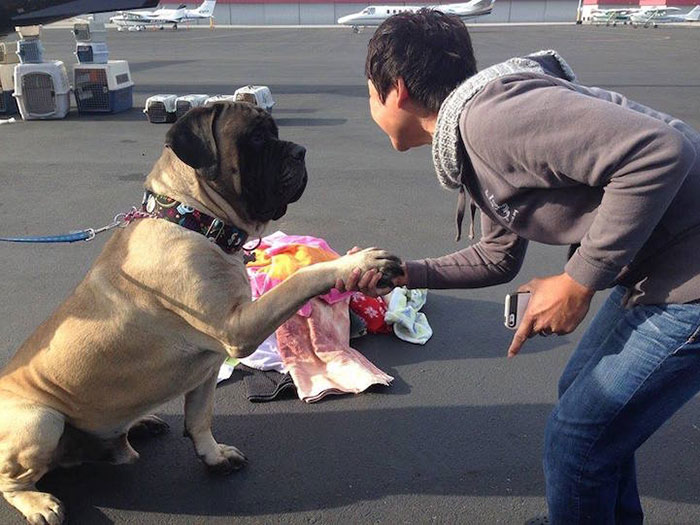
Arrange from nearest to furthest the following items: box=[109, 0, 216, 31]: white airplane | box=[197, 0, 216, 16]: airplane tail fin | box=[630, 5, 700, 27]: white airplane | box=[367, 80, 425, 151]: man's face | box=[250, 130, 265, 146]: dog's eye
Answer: box=[367, 80, 425, 151]: man's face < box=[250, 130, 265, 146]: dog's eye < box=[630, 5, 700, 27]: white airplane < box=[109, 0, 216, 31]: white airplane < box=[197, 0, 216, 16]: airplane tail fin

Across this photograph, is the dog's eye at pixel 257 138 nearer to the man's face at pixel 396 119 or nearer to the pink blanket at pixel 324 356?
the man's face at pixel 396 119

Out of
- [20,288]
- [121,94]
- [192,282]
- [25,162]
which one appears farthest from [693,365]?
[121,94]

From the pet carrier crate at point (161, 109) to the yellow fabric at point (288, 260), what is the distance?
723 cm

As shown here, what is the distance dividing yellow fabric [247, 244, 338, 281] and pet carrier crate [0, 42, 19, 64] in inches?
390

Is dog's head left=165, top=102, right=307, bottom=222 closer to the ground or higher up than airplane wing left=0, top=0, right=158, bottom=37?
closer to the ground

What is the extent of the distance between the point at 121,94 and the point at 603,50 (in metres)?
20.9

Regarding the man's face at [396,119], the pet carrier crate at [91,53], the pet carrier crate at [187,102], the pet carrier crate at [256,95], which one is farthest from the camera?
the pet carrier crate at [91,53]

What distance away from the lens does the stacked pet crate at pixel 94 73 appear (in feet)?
39.4

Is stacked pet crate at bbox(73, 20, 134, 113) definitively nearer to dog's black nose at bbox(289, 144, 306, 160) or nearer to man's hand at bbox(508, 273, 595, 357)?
dog's black nose at bbox(289, 144, 306, 160)

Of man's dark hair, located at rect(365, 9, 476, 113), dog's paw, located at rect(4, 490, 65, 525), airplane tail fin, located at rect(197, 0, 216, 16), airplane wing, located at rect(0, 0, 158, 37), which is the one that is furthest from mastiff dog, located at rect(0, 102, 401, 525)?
airplane tail fin, located at rect(197, 0, 216, 16)

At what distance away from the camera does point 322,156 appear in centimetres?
920

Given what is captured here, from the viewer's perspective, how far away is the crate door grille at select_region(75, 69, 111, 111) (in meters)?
12.1

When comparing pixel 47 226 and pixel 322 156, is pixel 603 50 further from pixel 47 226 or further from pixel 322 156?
pixel 47 226

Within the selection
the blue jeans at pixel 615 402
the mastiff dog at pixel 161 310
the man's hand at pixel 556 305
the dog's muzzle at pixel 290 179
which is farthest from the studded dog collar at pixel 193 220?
the blue jeans at pixel 615 402
